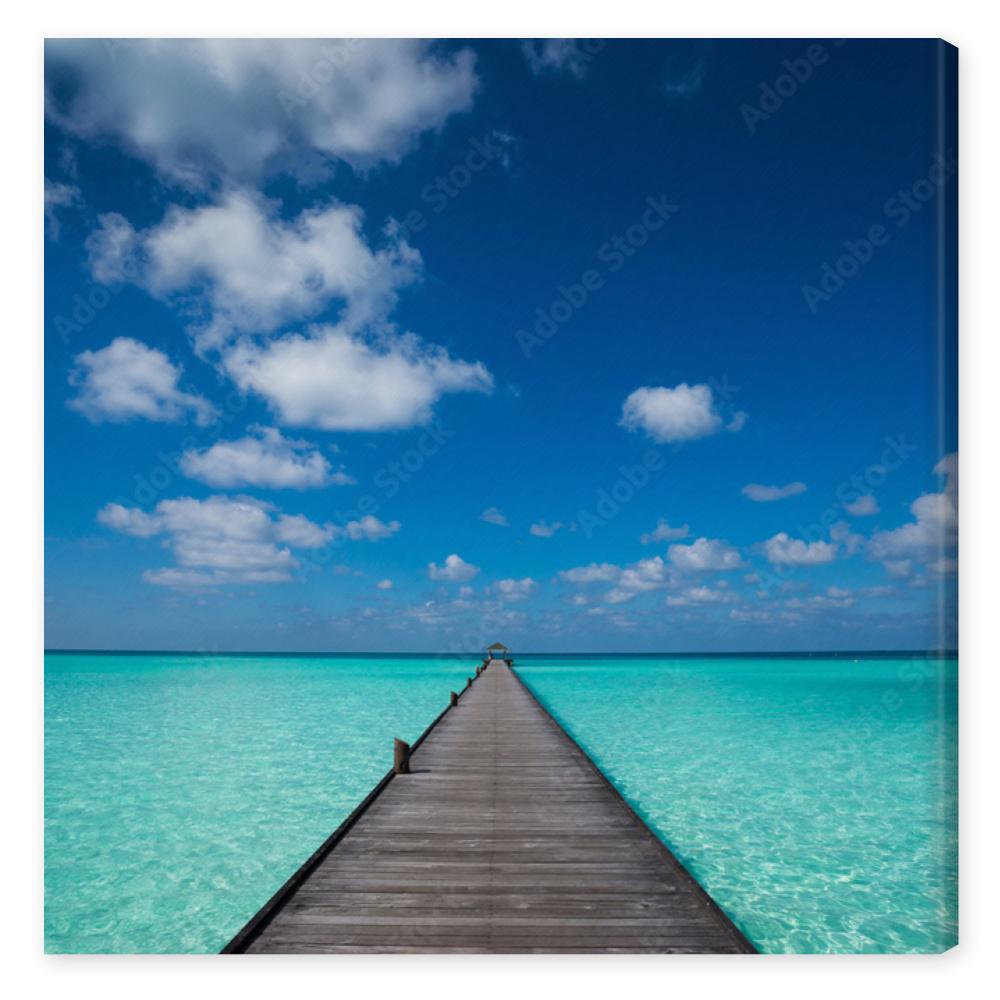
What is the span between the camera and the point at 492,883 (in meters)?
4.21

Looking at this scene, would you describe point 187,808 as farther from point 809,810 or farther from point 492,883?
point 809,810

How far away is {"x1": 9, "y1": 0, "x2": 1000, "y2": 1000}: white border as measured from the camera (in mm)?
3484

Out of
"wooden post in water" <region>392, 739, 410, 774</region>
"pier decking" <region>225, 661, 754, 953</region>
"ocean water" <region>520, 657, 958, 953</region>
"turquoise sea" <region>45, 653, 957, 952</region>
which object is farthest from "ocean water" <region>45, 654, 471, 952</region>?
"ocean water" <region>520, 657, 958, 953</region>

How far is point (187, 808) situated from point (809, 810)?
8876 millimetres

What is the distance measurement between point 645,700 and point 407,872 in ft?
64.8

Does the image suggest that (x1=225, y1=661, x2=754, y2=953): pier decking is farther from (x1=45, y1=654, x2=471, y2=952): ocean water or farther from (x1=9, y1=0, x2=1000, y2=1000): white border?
(x1=45, y1=654, x2=471, y2=952): ocean water

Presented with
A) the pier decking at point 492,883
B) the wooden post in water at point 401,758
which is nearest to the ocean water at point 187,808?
the wooden post in water at point 401,758

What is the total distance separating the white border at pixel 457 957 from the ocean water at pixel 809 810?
29cm

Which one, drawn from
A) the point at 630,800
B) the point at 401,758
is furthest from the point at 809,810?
the point at 401,758

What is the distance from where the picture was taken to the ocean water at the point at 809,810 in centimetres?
521

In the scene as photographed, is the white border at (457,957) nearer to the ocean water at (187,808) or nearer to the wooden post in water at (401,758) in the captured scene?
the ocean water at (187,808)

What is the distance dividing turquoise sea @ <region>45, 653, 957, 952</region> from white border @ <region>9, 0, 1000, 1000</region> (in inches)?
11.5

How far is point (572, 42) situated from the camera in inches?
184

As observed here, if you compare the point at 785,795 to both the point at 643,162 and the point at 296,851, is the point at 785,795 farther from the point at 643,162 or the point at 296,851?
the point at 643,162
